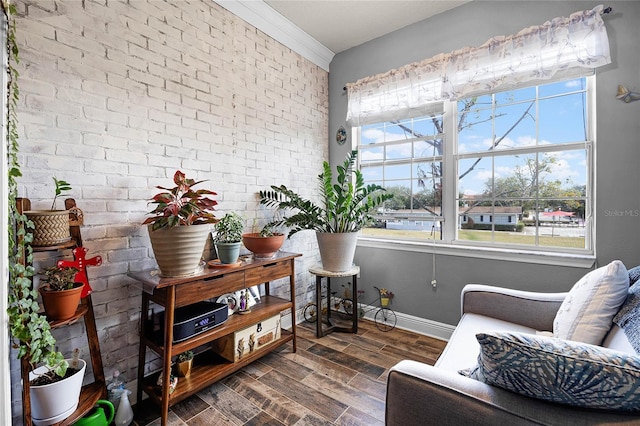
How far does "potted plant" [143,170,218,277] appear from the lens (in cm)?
154

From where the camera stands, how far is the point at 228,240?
1.94 metres

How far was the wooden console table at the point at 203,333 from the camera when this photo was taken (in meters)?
1.55

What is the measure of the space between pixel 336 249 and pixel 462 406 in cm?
170

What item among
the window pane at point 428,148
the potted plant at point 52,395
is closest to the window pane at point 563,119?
the window pane at point 428,148

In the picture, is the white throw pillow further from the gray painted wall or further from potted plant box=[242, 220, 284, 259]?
potted plant box=[242, 220, 284, 259]

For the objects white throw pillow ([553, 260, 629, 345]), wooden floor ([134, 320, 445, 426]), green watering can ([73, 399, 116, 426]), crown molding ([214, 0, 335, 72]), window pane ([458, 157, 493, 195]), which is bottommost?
wooden floor ([134, 320, 445, 426])

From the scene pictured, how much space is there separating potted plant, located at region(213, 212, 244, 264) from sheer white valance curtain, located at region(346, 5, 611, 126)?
181 centimetres

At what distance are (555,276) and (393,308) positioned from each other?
1338 mm

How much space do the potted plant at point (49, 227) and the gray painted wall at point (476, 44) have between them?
2428 millimetres

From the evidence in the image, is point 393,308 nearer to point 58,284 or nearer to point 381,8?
point 58,284

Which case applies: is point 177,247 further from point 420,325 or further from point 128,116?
point 420,325

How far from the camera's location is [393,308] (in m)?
2.87

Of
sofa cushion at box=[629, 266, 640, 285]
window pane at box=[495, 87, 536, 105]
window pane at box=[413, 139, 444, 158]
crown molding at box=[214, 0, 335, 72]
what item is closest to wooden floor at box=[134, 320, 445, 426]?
sofa cushion at box=[629, 266, 640, 285]

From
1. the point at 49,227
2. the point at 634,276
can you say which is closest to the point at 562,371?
the point at 634,276
